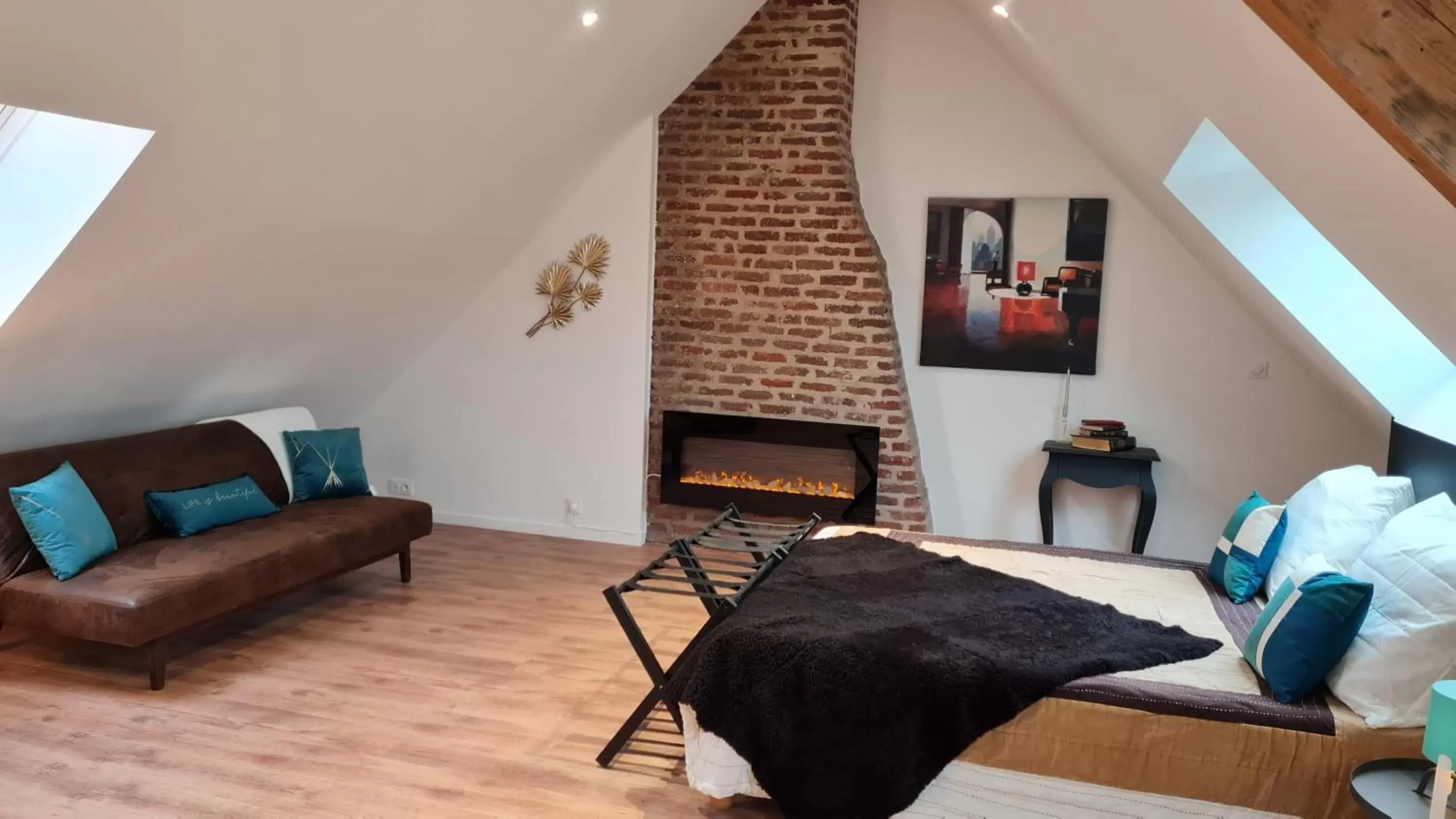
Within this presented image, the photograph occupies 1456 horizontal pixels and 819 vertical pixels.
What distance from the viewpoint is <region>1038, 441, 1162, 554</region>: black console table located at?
17.0ft

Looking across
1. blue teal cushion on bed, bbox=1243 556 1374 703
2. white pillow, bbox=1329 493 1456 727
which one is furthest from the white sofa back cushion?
white pillow, bbox=1329 493 1456 727

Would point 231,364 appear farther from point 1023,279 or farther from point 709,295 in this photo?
point 1023,279

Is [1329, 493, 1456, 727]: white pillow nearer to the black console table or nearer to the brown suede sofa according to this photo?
the black console table

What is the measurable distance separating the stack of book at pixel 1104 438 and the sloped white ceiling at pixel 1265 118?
164 cm

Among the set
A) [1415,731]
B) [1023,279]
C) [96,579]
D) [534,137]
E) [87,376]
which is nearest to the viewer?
[1415,731]

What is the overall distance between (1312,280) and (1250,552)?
50.4 inches

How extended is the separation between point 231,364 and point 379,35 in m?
Result: 2.27

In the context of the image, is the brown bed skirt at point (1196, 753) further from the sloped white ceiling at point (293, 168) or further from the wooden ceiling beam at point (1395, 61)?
the sloped white ceiling at point (293, 168)

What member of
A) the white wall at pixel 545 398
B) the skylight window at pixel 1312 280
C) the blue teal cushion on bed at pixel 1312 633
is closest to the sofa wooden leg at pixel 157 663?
the white wall at pixel 545 398

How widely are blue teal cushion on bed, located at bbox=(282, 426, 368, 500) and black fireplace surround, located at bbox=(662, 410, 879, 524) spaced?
5.67 ft

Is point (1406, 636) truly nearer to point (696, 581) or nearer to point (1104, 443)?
point (696, 581)

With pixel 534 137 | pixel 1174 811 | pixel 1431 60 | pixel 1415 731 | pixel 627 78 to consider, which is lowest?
pixel 1174 811

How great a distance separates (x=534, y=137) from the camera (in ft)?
16.0

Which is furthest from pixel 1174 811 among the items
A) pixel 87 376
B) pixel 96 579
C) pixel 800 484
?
pixel 87 376
